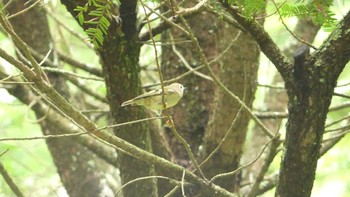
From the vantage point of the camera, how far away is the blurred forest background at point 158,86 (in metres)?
1.79

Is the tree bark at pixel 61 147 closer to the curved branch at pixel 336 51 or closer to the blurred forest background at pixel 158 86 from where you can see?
the blurred forest background at pixel 158 86

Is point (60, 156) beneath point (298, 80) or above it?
beneath

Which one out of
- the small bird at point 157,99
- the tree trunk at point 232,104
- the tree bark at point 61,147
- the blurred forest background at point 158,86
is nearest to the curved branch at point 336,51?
the blurred forest background at point 158,86

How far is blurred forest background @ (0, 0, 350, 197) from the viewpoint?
1786mm


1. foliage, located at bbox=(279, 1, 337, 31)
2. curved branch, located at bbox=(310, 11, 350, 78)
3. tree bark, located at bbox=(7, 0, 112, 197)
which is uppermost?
foliage, located at bbox=(279, 1, 337, 31)

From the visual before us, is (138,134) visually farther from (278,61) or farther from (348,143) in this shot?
(348,143)

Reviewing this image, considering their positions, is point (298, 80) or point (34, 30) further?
point (34, 30)

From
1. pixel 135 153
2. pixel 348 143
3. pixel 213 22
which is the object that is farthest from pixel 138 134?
pixel 348 143

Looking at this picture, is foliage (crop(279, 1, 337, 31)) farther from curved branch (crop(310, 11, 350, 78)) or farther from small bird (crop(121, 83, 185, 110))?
small bird (crop(121, 83, 185, 110))

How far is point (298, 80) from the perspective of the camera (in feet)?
5.91

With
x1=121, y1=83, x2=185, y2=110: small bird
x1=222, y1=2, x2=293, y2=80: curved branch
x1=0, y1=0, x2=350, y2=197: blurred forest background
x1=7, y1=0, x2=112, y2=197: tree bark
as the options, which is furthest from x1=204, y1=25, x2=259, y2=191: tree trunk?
x1=7, y1=0, x2=112, y2=197: tree bark

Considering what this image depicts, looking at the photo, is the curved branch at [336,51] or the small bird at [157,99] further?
the small bird at [157,99]

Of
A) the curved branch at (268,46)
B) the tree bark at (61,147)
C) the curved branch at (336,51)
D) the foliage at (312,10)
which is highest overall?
the foliage at (312,10)

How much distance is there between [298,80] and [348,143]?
8.19 ft
